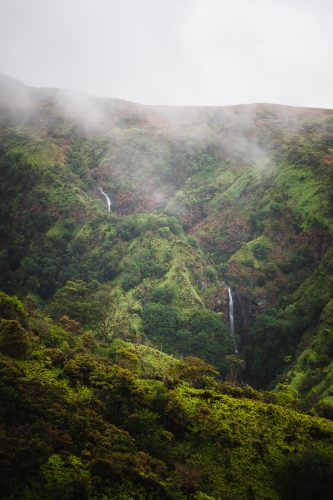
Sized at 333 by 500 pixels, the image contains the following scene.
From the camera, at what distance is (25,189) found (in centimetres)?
11381

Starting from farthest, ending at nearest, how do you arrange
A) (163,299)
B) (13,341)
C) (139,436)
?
(163,299), (13,341), (139,436)

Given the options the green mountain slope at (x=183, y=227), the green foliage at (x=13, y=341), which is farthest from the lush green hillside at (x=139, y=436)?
the green mountain slope at (x=183, y=227)

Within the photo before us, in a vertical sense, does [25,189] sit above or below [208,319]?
above

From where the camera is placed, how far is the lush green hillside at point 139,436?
69.3 feet

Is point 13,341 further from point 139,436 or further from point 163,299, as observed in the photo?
point 163,299

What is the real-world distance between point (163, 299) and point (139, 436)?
5725 cm

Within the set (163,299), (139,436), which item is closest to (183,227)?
(163,299)

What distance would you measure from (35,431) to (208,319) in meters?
58.3

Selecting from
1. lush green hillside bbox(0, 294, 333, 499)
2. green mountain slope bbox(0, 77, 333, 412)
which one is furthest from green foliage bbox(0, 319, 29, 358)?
green mountain slope bbox(0, 77, 333, 412)

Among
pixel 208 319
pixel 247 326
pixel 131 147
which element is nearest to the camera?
pixel 208 319

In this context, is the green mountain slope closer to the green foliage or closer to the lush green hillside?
the lush green hillside

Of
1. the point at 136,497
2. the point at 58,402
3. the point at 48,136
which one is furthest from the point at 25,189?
the point at 136,497

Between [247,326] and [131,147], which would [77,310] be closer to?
[247,326]

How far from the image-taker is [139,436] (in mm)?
26359
